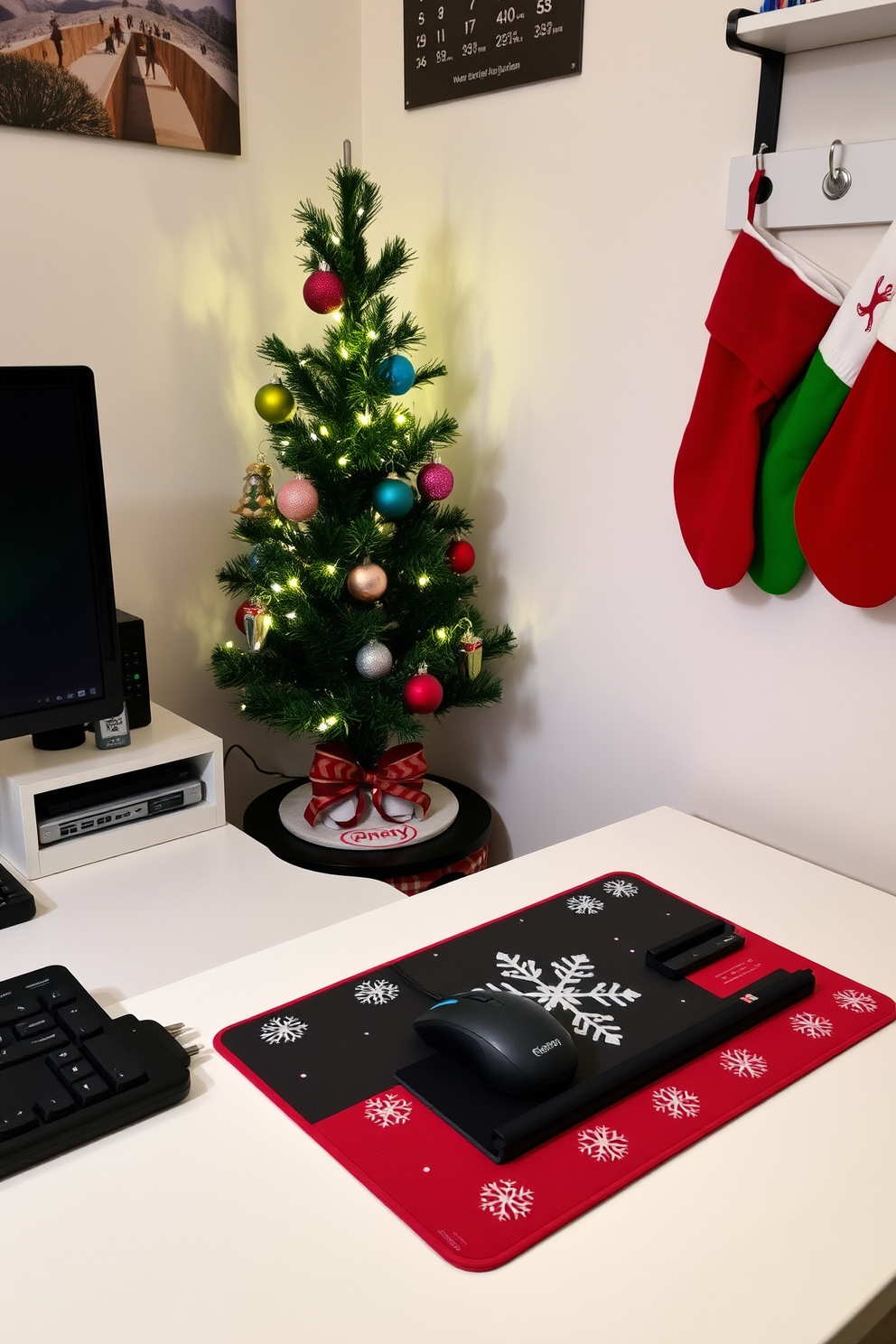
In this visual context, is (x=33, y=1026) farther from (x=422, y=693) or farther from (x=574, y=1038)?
(x=422, y=693)

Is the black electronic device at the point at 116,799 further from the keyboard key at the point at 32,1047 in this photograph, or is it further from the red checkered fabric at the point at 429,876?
the keyboard key at the point at 32,1047

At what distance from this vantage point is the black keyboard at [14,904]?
3.99 ft

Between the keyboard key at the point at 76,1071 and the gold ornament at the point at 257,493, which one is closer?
the keyboard key at the point at 76,1071

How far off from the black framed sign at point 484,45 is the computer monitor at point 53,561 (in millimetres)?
817

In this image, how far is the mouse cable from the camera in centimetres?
102

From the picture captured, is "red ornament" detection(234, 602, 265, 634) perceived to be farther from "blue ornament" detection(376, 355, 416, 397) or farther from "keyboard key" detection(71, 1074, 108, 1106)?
"keyboard key" detection(71, 1074, 108, 1106)

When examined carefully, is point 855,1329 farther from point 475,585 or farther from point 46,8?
point 46,8

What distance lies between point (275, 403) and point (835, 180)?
2.58ft

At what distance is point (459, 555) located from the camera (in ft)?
5.47

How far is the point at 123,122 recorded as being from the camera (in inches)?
62.4

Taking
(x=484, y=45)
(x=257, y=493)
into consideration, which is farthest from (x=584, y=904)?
(x=484, y=45)

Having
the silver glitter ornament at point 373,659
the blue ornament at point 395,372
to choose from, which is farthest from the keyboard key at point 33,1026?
the blue ornament at point 395,372

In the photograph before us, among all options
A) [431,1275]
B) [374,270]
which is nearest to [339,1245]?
[431,1275]

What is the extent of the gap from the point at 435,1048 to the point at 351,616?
0.77 metres
